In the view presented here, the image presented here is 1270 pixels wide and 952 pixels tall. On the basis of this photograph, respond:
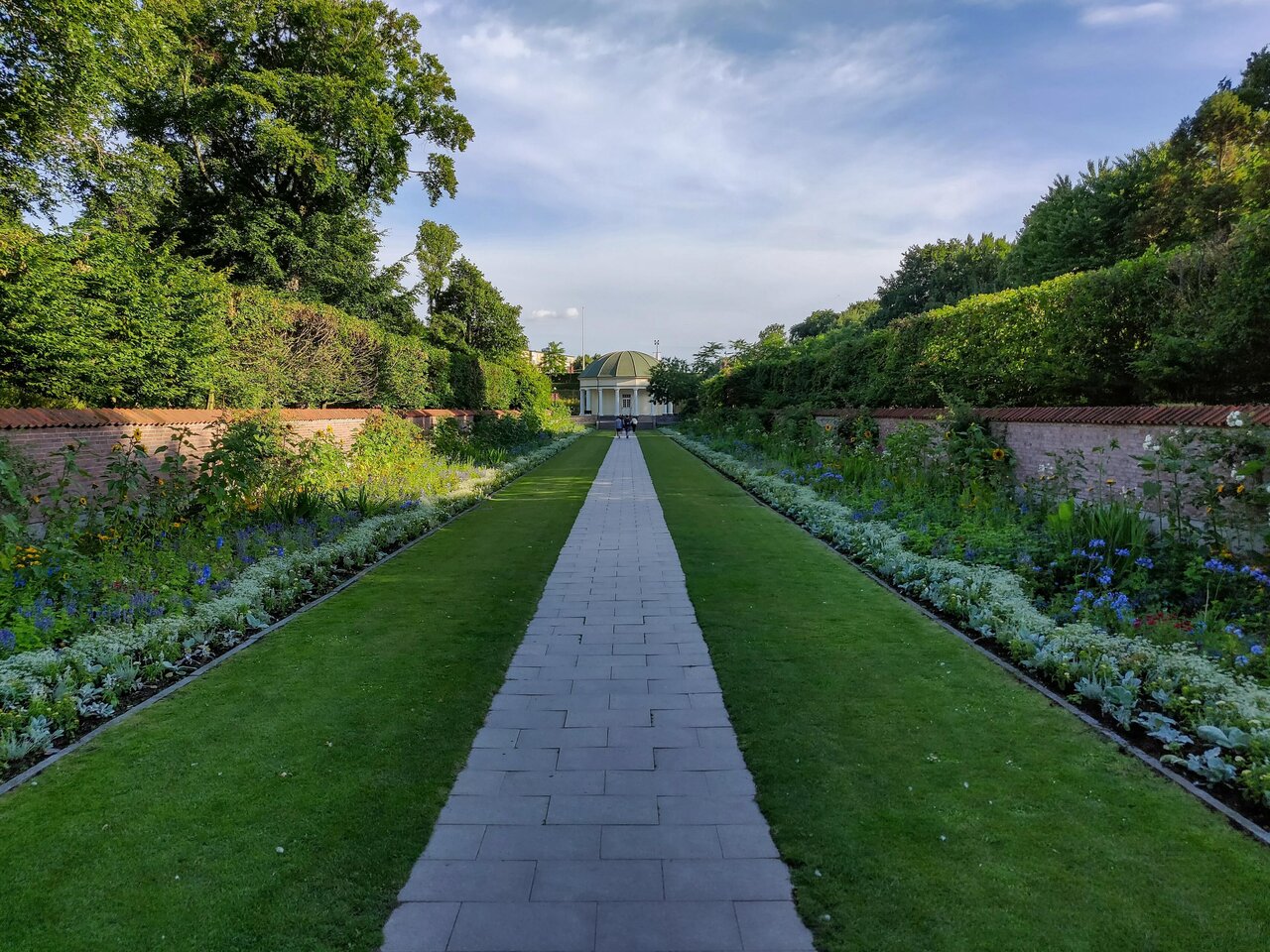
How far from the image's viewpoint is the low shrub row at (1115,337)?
247 inches

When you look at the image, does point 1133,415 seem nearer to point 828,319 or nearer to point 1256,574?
point 1256,574

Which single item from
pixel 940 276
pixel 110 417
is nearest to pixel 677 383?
pixel 940 276

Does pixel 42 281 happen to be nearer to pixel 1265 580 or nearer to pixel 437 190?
pixel 1265 580

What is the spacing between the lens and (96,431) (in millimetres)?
6344

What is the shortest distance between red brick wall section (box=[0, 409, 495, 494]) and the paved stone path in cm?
481

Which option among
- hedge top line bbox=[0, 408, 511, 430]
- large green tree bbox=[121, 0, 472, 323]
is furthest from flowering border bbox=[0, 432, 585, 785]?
large green tree bbox=[121, 0, 472, 323]

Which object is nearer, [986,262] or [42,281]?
[42,281]

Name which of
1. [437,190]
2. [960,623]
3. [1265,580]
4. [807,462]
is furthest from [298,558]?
[437,190]

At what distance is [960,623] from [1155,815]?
2.52 meters

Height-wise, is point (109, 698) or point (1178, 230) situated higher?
point (1178, 230)

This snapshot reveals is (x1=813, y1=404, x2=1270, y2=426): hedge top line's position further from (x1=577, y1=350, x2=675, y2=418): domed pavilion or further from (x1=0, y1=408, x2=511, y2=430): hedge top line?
(x1=577, y1=350, x2=675, y2=418): domed pavilion

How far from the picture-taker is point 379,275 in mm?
23828

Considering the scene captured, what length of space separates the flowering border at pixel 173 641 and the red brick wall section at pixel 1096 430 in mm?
8037

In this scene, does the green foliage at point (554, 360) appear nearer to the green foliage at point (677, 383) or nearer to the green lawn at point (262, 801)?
the green foliage at point (677, 383)
